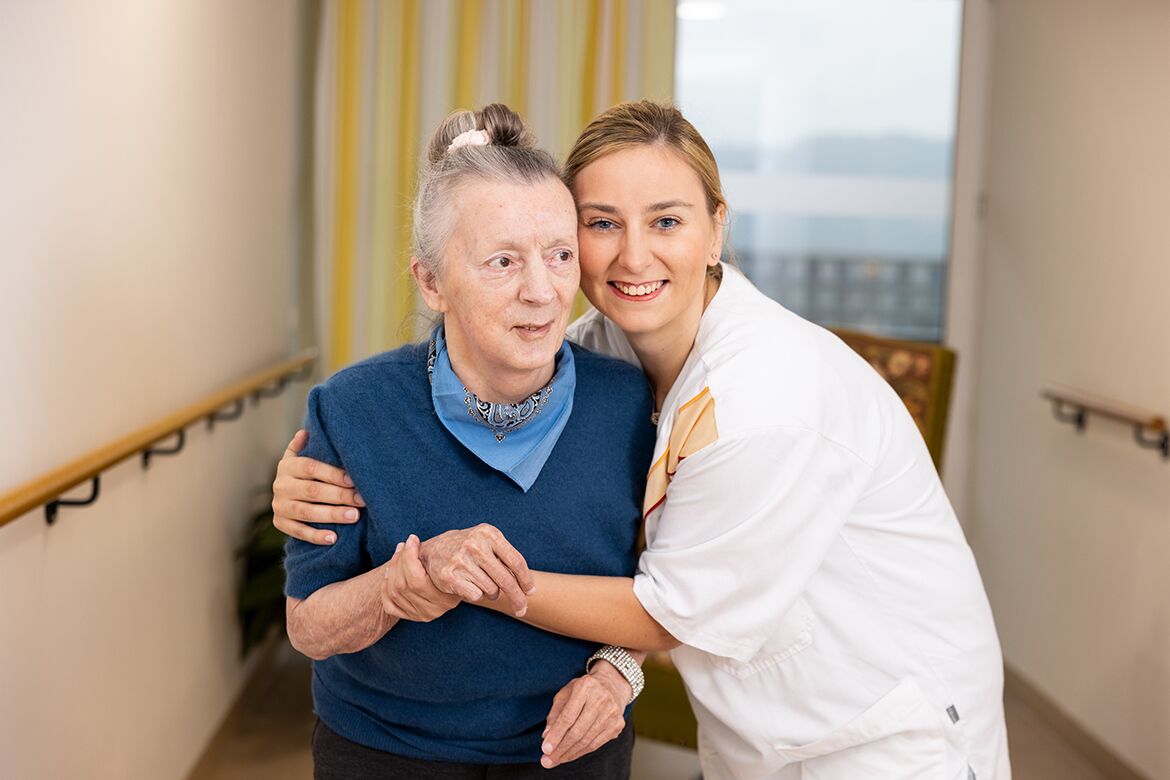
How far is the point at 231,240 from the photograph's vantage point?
3.18 meters

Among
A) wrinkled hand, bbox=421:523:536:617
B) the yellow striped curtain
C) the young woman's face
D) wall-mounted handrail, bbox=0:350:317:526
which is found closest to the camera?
wrinkled hand, bbox=421:523:536:617

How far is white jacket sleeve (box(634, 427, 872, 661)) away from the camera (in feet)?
4.40

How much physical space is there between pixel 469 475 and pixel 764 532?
1.21 feet

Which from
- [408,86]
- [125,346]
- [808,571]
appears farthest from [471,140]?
[408,86]

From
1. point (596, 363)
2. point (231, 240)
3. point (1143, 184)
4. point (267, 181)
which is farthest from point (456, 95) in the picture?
point (596, 363)

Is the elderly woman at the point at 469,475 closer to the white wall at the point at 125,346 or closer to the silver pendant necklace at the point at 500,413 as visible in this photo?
the silver pendant necklace at the point at 500,413

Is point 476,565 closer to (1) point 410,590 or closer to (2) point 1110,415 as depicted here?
(1) point 410,590

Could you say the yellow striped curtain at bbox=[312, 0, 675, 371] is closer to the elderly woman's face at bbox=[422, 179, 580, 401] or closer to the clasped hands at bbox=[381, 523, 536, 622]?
the elderly woman's face at bbox=[422, 179, 580, 401]

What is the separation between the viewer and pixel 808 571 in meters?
1.38

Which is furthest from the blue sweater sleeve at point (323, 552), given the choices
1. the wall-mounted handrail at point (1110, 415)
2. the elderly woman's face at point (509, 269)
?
the wall-mounted handrail at point (1110, 415)

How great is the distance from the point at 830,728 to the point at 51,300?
4.66ft

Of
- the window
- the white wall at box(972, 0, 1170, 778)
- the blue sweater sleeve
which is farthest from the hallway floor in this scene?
the blue sweater sleeve

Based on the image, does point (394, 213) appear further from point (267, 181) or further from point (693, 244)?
point (693, 244)

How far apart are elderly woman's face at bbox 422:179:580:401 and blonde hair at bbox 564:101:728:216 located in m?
0.14
